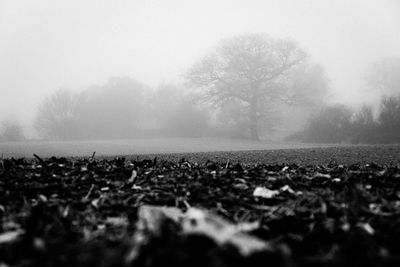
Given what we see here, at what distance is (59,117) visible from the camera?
52250 millimetres

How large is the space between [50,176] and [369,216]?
2.67 meters

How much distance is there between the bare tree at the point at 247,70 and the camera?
3412cm

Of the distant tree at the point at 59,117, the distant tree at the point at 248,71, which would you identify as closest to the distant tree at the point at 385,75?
the distant tree at the point at 248,71

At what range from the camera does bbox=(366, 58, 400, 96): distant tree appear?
62281 mm

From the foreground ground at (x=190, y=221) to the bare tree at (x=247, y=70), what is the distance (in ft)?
102

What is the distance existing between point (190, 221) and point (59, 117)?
5547cm

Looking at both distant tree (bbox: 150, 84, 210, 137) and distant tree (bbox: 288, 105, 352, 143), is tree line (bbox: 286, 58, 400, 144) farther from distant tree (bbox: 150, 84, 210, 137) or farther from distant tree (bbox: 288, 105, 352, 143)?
distant tree (bbox: 150, 84, 210, 137)

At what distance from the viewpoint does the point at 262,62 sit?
34188 millimetres

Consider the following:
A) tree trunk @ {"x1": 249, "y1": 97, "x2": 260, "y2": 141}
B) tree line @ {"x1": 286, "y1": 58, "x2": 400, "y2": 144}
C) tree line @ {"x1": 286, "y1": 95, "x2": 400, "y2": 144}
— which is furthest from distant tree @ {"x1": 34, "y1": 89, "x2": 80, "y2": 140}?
tree line @ {"x1": 286, "y1": 95, "x2": 400, "y2": 144}

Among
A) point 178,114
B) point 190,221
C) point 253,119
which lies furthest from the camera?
point 178,114

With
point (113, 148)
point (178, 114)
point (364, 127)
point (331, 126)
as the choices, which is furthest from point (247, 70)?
point (113, 148)

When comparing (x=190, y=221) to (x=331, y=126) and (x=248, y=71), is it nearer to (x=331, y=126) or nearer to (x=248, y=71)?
(x=331, y=126)

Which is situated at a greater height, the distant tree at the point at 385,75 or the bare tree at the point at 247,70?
the distant tree at the point at 385,75

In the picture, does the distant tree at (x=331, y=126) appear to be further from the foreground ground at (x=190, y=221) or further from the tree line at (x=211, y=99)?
the foreground ground at (x=190, y=221)
